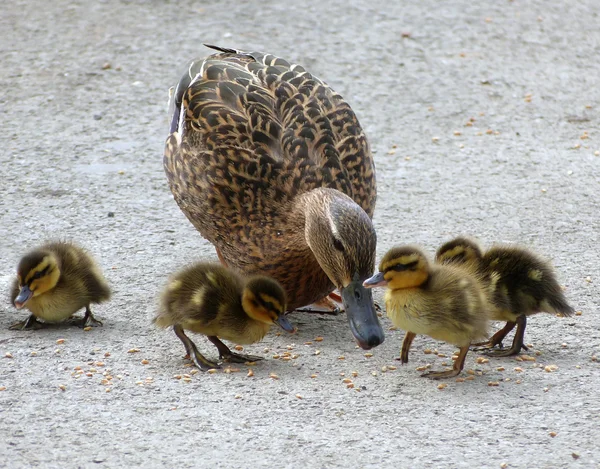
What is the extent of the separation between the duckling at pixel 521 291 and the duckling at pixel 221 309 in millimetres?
888

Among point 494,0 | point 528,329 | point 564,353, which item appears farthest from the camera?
point 494,0

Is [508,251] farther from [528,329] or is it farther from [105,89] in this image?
[105,89]

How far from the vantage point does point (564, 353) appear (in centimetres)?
446

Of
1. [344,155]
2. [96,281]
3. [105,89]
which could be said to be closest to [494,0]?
[105,89]

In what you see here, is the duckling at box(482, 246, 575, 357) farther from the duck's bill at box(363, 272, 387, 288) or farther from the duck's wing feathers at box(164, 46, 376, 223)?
the duck's wing feathers at box(164, 46, 376, 223)

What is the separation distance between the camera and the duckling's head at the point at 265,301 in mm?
4312

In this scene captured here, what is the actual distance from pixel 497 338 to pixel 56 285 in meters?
1.93

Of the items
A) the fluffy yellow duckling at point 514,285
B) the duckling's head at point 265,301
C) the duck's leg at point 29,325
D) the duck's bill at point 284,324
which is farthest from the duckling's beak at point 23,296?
Answer: the fluffy yellow duckling at point 514,285

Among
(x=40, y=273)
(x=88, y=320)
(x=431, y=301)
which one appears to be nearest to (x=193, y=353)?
(x=88, y=320)

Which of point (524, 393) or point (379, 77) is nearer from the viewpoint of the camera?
point (524, 393)

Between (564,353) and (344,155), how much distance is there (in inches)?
52.3

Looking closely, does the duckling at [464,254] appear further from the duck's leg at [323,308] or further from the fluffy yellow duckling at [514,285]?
the duck's leg at [323,308]

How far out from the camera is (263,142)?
483 cm

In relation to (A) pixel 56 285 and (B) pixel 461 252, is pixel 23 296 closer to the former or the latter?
(A) pixel 56 285
